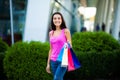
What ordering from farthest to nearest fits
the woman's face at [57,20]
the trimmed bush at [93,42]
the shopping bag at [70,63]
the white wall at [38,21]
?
the white wall at [38,21] < the trimmed bush at [93,42] < the woman's face at [57,20] < the shopping bag at [70,63]

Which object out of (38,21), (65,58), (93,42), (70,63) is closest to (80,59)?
(93,42)

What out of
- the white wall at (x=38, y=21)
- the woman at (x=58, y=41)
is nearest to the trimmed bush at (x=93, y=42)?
the white wall at (x=38, y=21)

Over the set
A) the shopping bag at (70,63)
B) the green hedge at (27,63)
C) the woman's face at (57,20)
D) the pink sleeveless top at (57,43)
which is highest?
the woman's face at (57,20)

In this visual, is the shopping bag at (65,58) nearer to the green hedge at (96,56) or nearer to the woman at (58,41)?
the woman at (58,41)

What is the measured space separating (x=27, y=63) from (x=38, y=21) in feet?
18.1

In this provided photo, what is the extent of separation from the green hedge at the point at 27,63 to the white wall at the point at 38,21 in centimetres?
511

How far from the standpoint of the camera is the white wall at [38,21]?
15.9 m

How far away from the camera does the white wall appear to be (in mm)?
15930

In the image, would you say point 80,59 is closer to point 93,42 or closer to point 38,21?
point 93,42

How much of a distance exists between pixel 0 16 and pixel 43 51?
23.2 ft

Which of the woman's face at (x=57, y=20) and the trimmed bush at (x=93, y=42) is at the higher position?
the woman's face at (x=57, y=20)

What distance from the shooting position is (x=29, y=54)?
1072 centimetres

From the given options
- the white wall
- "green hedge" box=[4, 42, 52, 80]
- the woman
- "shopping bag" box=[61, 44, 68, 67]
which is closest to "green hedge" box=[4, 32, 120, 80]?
"green hedge" box=[4, 42, 52, 80]

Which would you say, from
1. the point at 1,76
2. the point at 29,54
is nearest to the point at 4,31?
the point at 1,76
